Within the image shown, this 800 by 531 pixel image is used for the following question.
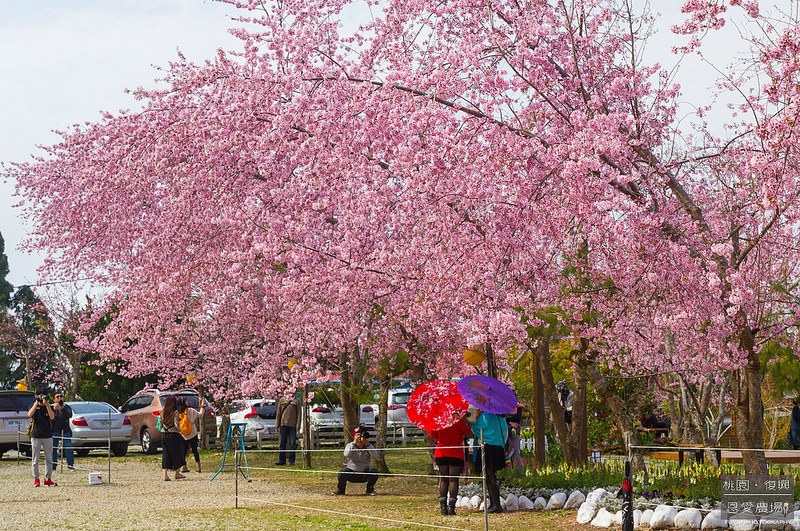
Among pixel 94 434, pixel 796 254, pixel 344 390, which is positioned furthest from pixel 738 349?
pixel 94 434

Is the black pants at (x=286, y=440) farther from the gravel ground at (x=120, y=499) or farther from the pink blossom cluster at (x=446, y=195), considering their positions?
the pink blossom cluster at (x=446, y=195)

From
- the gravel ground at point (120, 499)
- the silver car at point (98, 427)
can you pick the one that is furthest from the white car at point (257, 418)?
the gravel ground at point (120, 499)

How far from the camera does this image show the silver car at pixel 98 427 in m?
25.2

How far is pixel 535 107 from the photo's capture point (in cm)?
1101

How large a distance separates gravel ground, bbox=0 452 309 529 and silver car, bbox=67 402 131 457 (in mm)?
3954

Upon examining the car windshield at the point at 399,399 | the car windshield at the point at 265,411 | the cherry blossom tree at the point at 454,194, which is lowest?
the car windshield at the point at 265,411

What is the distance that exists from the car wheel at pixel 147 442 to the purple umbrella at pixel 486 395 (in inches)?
653

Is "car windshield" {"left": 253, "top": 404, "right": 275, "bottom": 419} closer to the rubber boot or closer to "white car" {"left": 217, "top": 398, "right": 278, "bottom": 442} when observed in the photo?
"white car" {"left": 217, "top": 398, "right": 278, "bottom": 442}

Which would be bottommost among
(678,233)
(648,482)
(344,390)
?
(648,482)

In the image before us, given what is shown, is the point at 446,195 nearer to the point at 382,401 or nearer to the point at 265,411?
the point at 382,401

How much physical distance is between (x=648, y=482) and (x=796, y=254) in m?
5.28

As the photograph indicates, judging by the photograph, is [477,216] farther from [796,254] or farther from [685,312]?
[796,254]

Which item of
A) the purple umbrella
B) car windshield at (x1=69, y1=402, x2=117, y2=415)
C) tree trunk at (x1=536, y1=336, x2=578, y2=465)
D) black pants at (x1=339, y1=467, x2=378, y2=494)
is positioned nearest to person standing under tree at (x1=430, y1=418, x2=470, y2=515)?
the purple umbrella

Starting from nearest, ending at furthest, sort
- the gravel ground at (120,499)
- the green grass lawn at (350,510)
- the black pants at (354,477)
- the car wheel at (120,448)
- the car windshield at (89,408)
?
the green grass lawn at (350,510) → the gravel ground at (120,499) → the black pants at (354,477) → the car windshield at (89,408) → the car wheel at (120,448)
